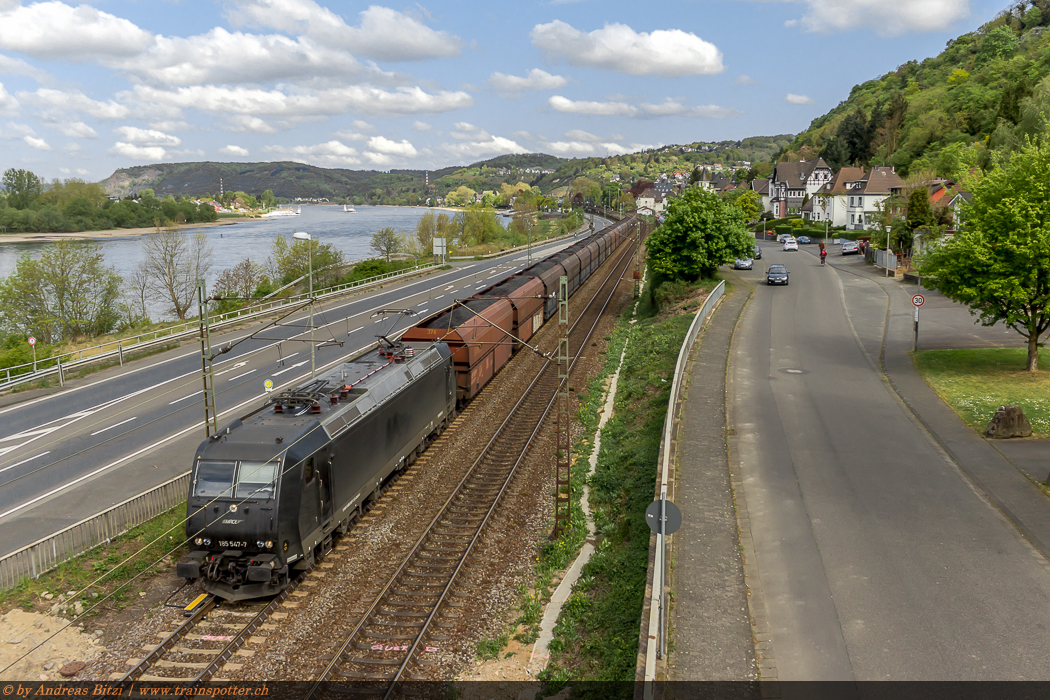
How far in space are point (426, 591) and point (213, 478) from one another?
16.3 feet

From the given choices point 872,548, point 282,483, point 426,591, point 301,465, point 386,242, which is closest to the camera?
point 282,483

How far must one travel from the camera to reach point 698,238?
44.5 meters

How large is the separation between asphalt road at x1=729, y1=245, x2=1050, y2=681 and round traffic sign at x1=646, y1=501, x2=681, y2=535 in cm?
244

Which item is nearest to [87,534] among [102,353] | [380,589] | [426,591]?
[380,589]

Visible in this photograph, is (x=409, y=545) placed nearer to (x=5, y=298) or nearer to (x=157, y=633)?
(x=157, y=633)

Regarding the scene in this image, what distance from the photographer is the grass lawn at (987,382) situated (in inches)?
865

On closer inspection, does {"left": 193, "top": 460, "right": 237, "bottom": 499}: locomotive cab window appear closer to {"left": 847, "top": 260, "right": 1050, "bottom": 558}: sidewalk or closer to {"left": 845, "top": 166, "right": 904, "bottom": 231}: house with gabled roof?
{"left": 847, "top": 260, "right": 1050, "bottom": 558}: sidewalk

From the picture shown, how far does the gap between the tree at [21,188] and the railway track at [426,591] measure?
149 metres

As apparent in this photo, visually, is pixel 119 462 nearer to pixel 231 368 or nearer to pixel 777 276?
pixel 231 368

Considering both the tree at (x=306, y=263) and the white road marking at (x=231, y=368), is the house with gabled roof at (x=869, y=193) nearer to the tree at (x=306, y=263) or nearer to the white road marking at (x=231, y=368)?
the tree at (x=306, y=263)

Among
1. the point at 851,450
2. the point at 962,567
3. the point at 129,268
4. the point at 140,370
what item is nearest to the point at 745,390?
the point at 851,450

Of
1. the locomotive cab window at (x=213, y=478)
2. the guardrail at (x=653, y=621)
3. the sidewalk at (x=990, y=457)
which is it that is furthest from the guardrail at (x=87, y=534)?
the sidewalk at (x=990, y=457)

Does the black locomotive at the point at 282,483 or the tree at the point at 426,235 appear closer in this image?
the black locomotive at the point at 282,483

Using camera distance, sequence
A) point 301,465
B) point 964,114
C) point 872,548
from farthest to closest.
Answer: point 964,114 → point 872,548 → point 301,465
